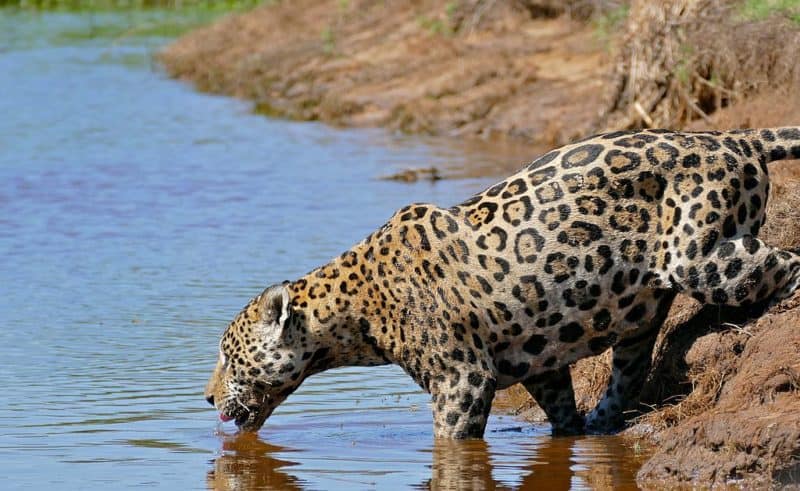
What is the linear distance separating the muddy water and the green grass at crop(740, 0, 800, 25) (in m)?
3.46

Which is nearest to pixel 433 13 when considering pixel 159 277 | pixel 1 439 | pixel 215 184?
pixel 215 184

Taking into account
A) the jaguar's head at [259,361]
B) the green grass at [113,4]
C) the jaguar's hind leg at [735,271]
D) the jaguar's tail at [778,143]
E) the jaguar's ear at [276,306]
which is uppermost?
the jaguar's tail at [778,143]

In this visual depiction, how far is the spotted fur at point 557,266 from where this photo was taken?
8609 mm

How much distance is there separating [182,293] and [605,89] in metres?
7.61

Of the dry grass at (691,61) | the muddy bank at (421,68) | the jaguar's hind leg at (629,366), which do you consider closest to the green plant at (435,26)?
the muddy bank at (421,68)

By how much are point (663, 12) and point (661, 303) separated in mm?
9702

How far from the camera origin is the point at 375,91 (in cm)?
2567

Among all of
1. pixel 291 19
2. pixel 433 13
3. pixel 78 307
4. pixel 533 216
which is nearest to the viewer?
pixel 533 216

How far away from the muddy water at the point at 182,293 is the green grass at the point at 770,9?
346 cm

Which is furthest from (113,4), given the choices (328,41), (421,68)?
(421,68)

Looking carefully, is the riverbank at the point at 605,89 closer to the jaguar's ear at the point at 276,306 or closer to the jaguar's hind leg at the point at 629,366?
the jaguar's hind leg at the point at 629,366

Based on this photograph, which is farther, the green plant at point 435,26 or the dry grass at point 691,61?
the green plant at point 435,26

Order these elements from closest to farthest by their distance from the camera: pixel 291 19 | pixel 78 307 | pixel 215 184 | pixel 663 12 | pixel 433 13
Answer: pixel 78 307
pixel 663 12
pixel 215 184
pixel 433 13
pixel 291 19

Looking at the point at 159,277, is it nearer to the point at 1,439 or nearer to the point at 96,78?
the point at 1,439
